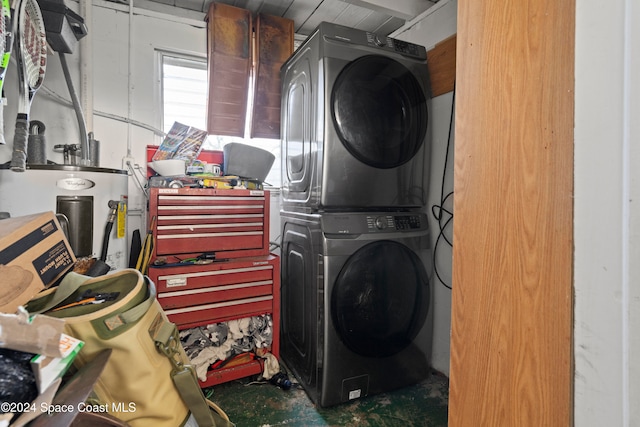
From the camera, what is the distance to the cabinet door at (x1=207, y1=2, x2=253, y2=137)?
225cm

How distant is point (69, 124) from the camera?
199 cm

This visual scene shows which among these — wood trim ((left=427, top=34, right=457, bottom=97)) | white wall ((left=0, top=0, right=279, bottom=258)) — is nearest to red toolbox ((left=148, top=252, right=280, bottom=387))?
white wall ((left=0, top=0, right=279, bottom=258))

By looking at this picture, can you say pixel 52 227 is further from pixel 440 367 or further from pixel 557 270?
pixel 440 367

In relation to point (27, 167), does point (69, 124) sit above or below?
above

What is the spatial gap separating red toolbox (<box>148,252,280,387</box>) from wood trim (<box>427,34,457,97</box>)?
1.48 m

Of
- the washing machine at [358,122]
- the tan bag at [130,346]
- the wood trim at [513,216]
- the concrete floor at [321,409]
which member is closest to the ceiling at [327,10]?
the washing machine at [358,122]

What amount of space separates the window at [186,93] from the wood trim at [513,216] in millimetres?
2034

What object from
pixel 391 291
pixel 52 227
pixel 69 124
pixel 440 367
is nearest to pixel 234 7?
pixel 69 124

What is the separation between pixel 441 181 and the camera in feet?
6.47

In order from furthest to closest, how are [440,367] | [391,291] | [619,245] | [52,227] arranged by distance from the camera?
[440,367] → [391,291] → [52,227] → [619,245]

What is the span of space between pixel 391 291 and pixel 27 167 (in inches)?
73.7

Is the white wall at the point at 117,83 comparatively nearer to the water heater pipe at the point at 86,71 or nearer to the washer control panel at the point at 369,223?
the water heater pipe at the point at 86,71

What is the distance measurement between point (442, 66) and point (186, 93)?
1.84m

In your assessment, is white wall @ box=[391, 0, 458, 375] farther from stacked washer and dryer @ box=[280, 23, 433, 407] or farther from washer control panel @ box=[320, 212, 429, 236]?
washer control panel @ box=[320, 212, 429, 236]
